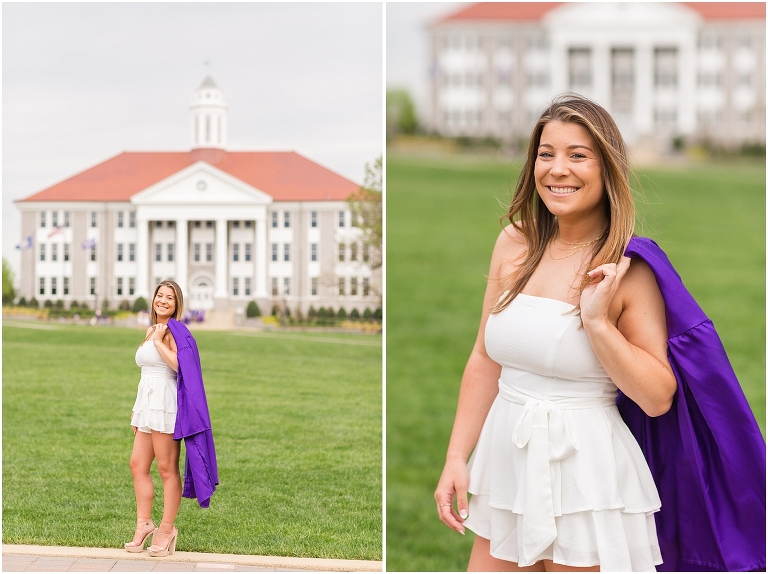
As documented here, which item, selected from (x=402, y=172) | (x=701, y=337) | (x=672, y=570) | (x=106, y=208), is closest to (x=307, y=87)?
(x=106, y=208)

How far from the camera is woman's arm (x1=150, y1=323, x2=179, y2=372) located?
11.3 ft

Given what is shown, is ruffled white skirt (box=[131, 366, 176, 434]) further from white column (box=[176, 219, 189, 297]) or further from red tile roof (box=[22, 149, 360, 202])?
red tile roof (box=[22, 149, 360, 202])

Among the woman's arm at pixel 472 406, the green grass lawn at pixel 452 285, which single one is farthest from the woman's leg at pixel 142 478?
the green grass lawn at pixel 452 285

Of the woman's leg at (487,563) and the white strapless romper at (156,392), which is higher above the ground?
the white strapless romper at (156,392)

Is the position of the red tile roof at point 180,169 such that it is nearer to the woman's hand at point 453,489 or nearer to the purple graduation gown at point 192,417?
Answer: the purple graduation gown at point 192,417

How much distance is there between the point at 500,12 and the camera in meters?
58.1

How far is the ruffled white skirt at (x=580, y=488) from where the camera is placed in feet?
9.03

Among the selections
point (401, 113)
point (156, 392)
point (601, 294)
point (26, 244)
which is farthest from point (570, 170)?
point (401, 113)

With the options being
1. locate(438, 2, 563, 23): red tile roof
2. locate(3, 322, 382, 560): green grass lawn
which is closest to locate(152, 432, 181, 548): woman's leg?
locate(3, 322, 382, 560): green grass lawn

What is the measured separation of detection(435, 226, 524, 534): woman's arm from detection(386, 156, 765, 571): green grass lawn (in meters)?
0.23

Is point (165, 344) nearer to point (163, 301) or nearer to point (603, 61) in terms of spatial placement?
point (163, 301)

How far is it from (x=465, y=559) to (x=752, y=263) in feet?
41.9

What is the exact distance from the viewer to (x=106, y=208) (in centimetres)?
411

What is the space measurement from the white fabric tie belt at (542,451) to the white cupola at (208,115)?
2055 millimetres
